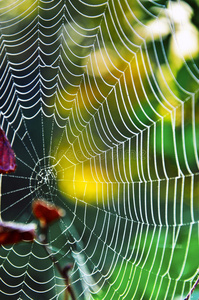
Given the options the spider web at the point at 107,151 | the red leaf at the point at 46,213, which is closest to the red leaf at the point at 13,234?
the red leaf at the point at 46,213

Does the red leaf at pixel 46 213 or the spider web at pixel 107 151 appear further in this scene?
the spider web at pixel 107 151

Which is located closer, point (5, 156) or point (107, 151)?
point (5, 156)

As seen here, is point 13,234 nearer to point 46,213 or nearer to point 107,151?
point 46,213

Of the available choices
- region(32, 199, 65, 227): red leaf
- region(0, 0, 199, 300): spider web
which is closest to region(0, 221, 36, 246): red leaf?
region(32, 199, 65, 227): red leaf

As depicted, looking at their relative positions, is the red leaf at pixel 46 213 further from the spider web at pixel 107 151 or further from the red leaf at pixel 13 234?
the spider web at pixel 107 151

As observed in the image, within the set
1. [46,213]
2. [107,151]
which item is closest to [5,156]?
[46,213]

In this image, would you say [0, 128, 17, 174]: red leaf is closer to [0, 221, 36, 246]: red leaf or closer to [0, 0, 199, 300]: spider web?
[0, 221, 36, 246]: red leaf

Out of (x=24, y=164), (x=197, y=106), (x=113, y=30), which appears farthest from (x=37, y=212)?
(x=24, y=164)
